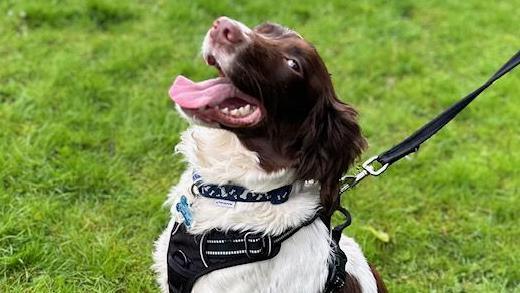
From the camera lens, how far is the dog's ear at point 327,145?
2879 millimetres

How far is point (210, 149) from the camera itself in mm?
3039

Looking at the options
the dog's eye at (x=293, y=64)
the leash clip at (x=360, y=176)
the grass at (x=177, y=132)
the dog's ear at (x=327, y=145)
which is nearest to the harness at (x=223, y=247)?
the dog's ear at (x=327, y=145)

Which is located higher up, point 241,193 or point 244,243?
point 241,193

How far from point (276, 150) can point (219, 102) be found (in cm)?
31

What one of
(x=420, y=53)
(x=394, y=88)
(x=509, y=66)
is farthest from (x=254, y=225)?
(x=420, y=53)

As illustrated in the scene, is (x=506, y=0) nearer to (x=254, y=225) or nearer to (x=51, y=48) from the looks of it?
(x=51, y=48)

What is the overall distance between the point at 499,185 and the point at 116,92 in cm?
279

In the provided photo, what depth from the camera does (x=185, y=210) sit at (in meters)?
3.07

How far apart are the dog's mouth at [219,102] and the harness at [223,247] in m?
0.33

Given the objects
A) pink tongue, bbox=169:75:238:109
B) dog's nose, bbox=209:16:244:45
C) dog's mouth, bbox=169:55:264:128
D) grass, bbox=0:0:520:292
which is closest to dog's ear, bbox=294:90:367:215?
dog's mouth, bbox=169:55:264:128

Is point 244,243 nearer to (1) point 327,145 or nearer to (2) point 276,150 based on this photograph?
(2) point 276,150

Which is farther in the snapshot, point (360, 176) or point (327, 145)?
point (360, 176)

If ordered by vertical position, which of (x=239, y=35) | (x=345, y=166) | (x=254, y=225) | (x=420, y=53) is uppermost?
(x=239, y=35)

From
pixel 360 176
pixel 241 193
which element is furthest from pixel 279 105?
pixel 360 176
